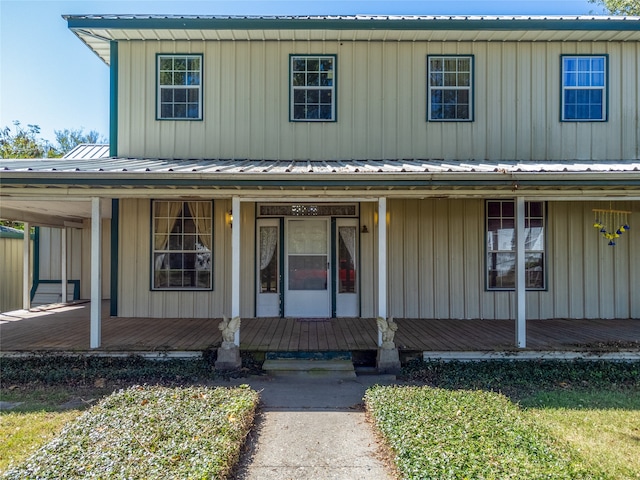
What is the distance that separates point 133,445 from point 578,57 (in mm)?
9904

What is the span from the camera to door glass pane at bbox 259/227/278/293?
26.7 ft

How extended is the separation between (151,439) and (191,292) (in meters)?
4.80

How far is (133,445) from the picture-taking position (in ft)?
11.1

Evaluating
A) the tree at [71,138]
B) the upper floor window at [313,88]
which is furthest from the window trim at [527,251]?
the tree at [71,138]

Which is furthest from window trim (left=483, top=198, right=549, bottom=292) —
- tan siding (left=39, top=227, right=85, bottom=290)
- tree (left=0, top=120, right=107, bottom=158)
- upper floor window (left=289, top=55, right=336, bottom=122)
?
tree (left=0, top=120, right=107, bottom=158)

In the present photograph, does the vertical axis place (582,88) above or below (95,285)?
above

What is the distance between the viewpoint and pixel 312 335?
665 cm

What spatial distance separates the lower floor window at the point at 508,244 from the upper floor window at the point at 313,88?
3.87 m

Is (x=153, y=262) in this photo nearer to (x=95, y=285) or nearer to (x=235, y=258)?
(x=95, y=285)

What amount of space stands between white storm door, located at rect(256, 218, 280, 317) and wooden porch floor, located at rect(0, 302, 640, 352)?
0.30 metres

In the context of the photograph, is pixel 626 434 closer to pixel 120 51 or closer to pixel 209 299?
pixel 209 299

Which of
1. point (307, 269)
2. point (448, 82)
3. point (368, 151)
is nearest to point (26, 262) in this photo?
point (307, 269)

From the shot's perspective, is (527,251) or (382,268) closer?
(382,268)

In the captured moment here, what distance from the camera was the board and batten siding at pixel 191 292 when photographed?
8078mm
